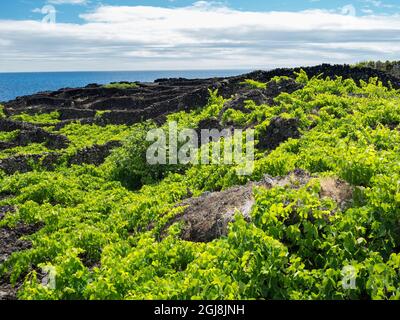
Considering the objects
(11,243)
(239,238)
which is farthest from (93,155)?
(239,238)

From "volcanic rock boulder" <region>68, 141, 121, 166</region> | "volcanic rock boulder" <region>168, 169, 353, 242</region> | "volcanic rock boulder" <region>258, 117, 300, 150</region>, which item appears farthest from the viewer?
"volcanic rock boulder" <region>68, 141, 121, 166</region>

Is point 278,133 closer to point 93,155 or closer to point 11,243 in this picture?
point 93,155

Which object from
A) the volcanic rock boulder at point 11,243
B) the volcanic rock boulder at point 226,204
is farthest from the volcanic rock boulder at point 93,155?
the volcanic rock boulder at point 226,204

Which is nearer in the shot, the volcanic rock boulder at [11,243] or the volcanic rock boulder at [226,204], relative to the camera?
the volcanic rock boulder at [226,204]

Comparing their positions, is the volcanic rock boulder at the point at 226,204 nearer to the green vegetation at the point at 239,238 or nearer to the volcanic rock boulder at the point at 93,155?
the green vegetation at the point at 239,238

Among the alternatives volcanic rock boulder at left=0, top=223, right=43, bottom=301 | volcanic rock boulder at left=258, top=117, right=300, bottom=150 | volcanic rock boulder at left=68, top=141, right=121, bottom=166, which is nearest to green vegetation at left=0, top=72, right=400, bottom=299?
volcanic rock boulder at left=0, top=223, right=43, bottom=301

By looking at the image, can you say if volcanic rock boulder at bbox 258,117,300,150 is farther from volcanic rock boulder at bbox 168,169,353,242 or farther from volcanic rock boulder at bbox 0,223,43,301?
volcanic rock boulder at bbox 0,223,43,301

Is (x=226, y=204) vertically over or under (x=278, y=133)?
under

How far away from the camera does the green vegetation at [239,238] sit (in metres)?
6.58

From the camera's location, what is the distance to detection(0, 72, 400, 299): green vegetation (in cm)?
658

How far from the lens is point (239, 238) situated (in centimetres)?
739

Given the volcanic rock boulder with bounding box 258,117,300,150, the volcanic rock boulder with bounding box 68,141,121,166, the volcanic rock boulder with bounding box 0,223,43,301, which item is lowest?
the volcanic rock boulder with bounding box 0,223,43,301

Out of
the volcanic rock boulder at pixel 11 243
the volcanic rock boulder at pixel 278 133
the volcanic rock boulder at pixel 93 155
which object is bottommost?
the volcanic rock boulder at pixel 11 243
